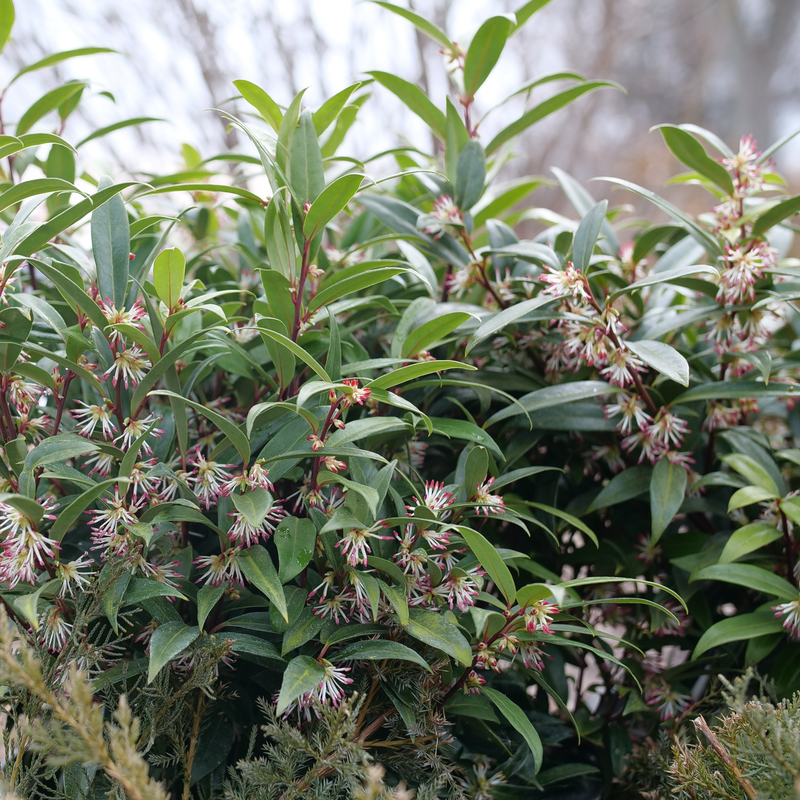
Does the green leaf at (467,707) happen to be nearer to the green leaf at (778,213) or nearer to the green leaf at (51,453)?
the green leaf at (51,453)

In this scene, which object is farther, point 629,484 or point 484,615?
point 629,484

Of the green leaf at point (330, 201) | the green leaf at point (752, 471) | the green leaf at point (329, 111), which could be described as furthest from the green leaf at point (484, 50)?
the green leaf at point (752, 471)

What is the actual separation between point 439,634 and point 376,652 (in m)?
0.05

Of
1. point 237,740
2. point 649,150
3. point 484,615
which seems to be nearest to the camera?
point 484,615

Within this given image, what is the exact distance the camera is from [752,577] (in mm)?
700

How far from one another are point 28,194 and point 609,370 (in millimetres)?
597

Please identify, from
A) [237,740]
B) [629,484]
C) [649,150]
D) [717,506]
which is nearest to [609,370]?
[629,484]

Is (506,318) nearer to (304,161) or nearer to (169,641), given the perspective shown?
(304,161)

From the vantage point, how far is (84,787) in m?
0.60

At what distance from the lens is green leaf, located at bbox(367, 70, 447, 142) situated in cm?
80

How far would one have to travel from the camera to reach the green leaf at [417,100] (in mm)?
801

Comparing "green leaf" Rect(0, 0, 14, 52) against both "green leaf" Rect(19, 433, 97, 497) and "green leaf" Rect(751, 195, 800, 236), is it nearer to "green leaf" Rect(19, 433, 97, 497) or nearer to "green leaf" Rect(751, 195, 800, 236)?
"green leaf" Rect(19, 433, 97, 497)

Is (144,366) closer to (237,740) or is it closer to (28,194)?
(28,194)

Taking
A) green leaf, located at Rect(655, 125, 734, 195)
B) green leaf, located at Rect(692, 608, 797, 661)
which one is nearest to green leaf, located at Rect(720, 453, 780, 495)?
green leaf, located at Rect(692, 608, 797, 661)
